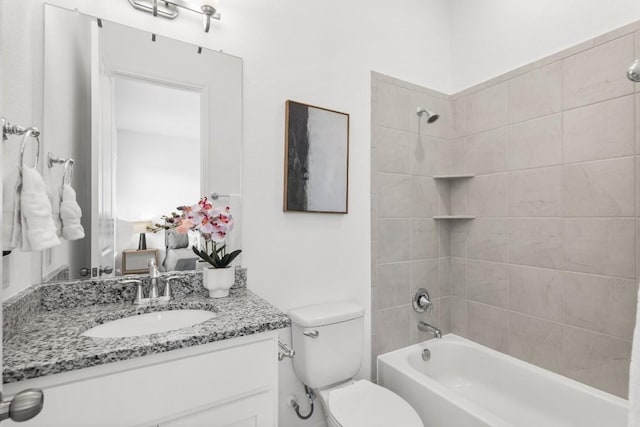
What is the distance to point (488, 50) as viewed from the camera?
2016 millimetres

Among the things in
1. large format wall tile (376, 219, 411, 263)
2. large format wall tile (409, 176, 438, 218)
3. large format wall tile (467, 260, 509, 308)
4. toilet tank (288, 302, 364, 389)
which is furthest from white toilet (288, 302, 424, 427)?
large format wall tile (467, 260, 509, 308)

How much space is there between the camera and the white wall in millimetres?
1544

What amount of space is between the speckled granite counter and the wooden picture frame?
74 mm

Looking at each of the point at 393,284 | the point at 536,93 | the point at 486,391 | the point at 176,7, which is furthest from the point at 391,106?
the point at 486,391

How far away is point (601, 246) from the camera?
152 centimetres

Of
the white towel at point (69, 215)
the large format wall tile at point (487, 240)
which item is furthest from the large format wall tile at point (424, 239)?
the white towel at point (69, 215)

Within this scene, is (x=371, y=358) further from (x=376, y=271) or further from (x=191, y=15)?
(x=191, y=15)

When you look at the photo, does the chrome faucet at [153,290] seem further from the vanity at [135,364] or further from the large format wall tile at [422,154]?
the large format wall tile at [422,154]

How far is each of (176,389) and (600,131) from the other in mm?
1995

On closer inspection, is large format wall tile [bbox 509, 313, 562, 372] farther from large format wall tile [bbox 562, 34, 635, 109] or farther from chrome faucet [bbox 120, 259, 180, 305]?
chrome faucet [bbox 120, 259, 180, 305]

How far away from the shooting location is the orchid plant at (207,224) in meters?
1.30

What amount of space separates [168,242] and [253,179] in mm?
457

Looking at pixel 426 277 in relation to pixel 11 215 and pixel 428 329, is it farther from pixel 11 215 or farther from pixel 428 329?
pixel 11 215

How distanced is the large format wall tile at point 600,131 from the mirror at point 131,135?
5.29 feet
